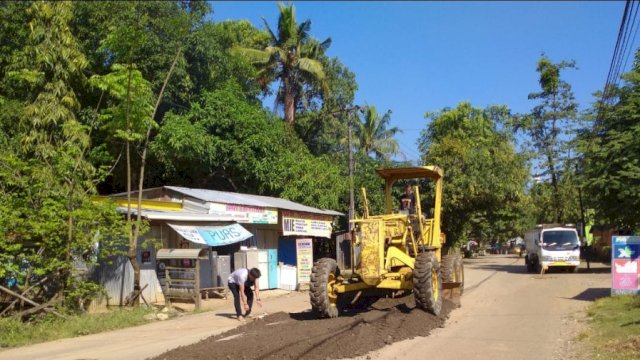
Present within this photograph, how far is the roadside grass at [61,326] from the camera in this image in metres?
12.2

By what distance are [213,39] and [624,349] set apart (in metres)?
21.6

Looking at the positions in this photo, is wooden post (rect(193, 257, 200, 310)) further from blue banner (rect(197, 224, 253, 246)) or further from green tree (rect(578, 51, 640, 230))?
green tree (rect(578, 51, 640, 230))

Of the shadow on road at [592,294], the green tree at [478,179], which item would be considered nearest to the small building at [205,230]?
the shadow on road at [592,294]

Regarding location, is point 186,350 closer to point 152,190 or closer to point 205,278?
point 205,278

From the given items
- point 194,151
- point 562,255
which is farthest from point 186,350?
point 562,255

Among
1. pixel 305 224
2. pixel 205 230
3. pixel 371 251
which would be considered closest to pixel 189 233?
pixel 205 230

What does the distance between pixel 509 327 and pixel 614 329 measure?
6.53 feet

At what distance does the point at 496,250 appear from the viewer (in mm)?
89625

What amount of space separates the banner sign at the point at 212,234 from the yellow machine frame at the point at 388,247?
17.9ft

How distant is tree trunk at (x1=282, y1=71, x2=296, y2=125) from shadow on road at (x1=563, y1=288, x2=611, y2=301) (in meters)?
21.0

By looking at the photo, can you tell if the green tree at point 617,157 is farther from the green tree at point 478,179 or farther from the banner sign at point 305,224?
the green tree at point 478,179

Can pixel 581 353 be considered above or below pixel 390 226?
below

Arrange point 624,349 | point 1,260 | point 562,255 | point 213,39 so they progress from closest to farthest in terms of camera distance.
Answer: point 624,349
point 1,260
point 213,39
point 562,255

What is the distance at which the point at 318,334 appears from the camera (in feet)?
35.7
